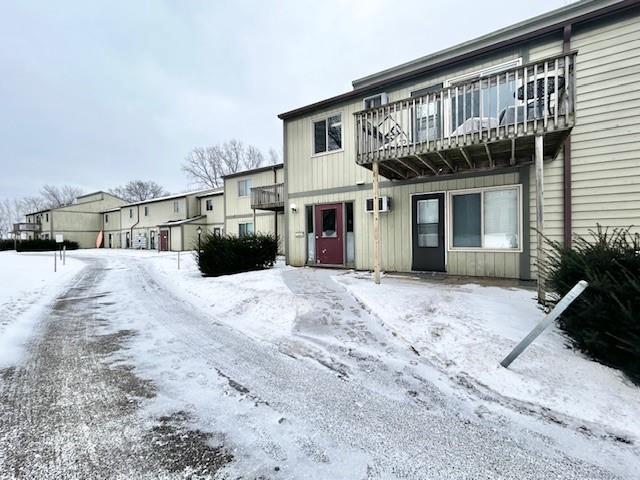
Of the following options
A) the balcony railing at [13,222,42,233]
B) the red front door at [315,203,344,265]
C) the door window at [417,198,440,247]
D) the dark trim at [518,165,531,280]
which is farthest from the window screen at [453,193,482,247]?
the balcony railing at [13,222,42,233]

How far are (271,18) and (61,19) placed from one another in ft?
26.5

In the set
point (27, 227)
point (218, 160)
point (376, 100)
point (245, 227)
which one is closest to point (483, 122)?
point (376, 100)

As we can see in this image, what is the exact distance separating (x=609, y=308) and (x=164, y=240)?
2909cm

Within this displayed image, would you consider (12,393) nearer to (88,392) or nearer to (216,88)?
(88,392)

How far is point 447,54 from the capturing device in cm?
942

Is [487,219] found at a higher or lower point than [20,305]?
higher

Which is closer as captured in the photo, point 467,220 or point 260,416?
point 260,416

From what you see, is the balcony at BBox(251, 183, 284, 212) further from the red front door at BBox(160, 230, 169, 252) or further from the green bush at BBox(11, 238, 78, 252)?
the green bush at BBox(11, 238, 78, 252)

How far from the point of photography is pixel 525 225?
22.3ft

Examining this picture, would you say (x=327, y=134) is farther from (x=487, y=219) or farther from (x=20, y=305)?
(x=20, y=305)

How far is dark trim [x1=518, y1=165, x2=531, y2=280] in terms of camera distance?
6.75 metres

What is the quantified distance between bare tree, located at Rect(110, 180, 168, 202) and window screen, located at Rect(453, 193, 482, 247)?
58096mm

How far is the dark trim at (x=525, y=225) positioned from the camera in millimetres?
6754

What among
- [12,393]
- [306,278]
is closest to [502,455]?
[12,393]
